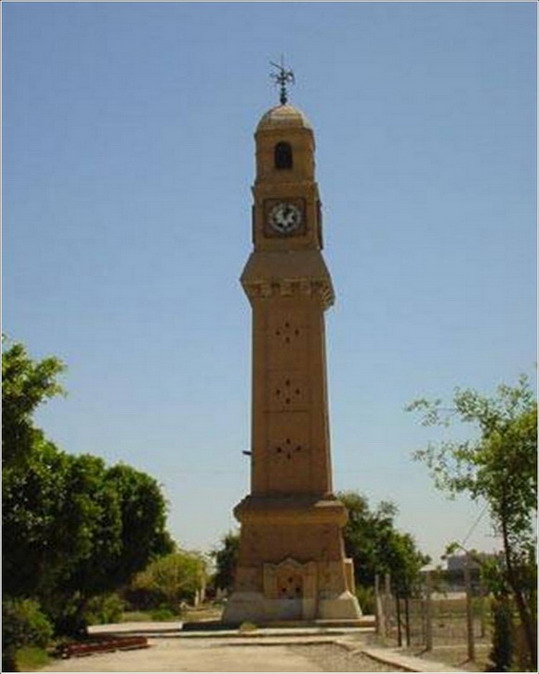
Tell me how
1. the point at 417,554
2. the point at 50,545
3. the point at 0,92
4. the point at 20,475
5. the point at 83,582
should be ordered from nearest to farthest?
the point at 0,92
the point at 20,475
the point at 50,545
the point at 83,582
the point at 417,554

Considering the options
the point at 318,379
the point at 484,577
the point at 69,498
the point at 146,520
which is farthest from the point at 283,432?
the point at 484,577

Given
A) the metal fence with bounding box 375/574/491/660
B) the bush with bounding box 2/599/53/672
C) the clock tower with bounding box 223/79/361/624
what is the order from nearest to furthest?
1. the bush with bounding box 2/599/53/672
2. the metal fence with bounding box 375/574/491/660
3. the clock tower with bounding box 223/79/361/624

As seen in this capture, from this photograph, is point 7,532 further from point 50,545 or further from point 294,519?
point 294,519

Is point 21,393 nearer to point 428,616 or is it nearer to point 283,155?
point 428,616

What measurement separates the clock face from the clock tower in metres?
0.05

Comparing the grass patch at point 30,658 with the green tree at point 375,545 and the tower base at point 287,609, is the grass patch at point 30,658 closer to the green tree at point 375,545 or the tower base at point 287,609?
the tower base at point 287,609

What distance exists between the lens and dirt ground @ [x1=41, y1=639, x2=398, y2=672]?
26047 millimetres

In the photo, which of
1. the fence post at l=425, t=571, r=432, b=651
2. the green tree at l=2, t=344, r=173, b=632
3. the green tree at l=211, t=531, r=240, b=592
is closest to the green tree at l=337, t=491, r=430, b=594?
the green tree at l=211, t=531, r=240, b=592

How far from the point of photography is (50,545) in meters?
28.7

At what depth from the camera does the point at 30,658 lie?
2614 cm

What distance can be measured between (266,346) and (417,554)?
137ft

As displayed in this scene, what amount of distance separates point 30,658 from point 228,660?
584 centimetres

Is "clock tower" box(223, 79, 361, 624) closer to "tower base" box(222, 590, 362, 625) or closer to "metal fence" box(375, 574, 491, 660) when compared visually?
"tower base" box(222, 590, 362, 625)

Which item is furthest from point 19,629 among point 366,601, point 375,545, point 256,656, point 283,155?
point 375,545
